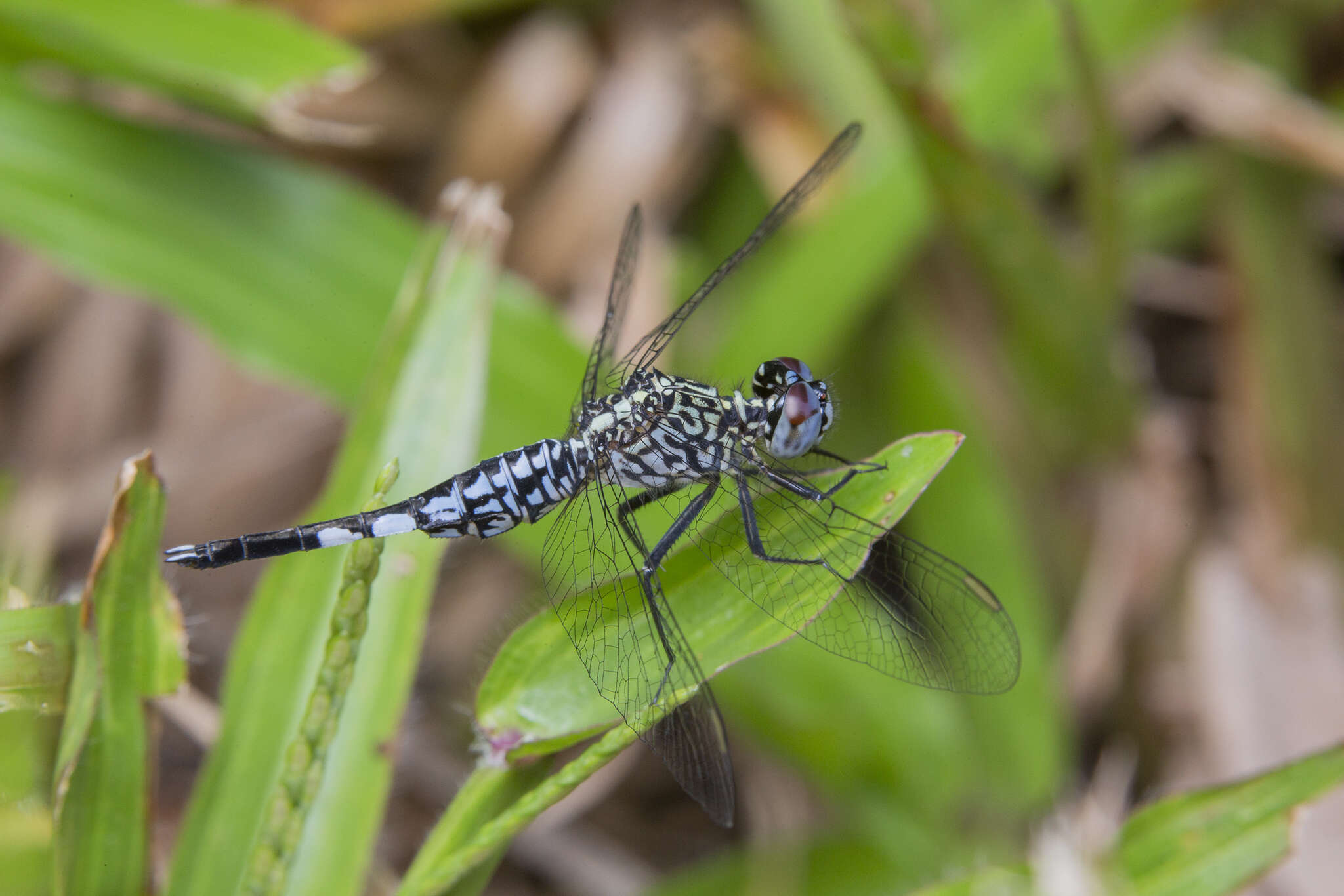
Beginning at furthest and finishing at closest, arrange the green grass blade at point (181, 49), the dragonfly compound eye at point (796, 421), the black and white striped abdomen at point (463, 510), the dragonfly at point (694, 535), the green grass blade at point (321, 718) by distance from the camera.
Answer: the green grass blade at point (181, 49) → the dragonfly compound eye at point (796, 421) → the black and white striped abdomen at point (463, 510) → the dragonfly at point (694, 535) → the green grass blade at point (321, 718)

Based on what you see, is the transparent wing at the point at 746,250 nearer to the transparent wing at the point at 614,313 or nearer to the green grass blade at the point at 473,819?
the transparent wing at the point at 614,313

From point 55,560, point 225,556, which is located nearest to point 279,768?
point 225,556

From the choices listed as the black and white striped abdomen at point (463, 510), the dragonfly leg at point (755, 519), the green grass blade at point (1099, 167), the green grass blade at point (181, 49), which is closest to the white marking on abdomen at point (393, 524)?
the black and white striped abdomen at point (463, 510)

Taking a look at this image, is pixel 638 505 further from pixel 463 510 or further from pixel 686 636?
pixel 686 636

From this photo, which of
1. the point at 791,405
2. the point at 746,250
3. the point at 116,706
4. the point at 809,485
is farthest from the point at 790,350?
the point at 116,706

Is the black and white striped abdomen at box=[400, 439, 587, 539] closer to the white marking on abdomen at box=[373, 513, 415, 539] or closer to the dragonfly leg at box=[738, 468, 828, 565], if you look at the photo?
the white marking on abdomen at box=[373, 513, 415, 539]

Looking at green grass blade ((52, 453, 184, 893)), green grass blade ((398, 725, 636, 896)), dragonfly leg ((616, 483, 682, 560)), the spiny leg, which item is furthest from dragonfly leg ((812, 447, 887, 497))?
green grass blade ((52, 453, 184, 893))
